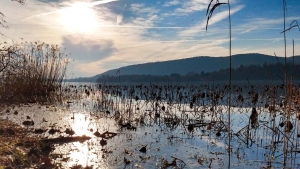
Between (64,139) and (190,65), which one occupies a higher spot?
(190,65)

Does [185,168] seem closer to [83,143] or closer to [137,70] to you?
[83,143]

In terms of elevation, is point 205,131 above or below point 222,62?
below

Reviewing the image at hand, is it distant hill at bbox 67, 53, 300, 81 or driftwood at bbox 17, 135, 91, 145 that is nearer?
driftwood at bbox 17, 135, 91, 145

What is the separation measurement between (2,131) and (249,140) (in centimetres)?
424

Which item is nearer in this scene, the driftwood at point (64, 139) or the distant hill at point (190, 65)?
the driftwood at point (64, 139)

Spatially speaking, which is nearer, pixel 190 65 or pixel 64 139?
pixel 64 139

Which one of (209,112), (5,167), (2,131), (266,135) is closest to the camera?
(5,167)

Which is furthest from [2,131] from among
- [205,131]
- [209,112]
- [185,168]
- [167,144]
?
[209,112]

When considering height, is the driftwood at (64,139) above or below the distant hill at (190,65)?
below

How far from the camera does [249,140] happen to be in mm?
5070

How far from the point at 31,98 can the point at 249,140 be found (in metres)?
9.74

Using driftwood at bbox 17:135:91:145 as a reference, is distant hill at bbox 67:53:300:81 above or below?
above

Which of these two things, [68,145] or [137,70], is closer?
[68,145]

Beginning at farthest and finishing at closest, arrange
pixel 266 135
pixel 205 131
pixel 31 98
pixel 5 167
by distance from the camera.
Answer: pixel 31 98
pixel 205 131
pixel 266 135
pixel 5 167
